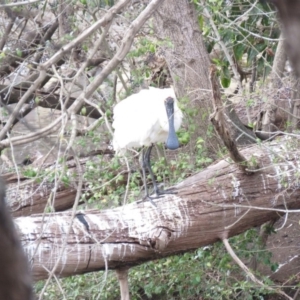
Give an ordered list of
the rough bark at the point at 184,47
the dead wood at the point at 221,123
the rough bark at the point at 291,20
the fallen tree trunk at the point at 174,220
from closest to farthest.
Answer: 1. the rough bark at the point at 291,20
2. the dead wood at the point at 221,123
3. the fallen tree trunk at the point at 174,220
4. the rough bark at the point at 184,47

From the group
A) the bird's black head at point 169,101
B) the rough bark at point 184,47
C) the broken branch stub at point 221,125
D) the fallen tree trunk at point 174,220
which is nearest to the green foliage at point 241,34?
the rough bark at point 184,47

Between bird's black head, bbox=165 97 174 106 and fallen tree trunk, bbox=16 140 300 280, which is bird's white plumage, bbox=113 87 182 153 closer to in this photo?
bird's black head, bbox=165 97 174 106

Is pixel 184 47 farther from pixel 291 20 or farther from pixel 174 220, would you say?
pixel 291 20

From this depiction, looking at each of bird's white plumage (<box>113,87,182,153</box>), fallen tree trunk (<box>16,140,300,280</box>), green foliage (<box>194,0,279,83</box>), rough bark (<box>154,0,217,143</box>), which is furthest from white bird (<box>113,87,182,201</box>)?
green foliage (<box>194,0,279,83</box>)

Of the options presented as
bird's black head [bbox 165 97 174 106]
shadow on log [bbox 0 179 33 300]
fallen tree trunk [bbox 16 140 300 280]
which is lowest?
fallen tree trunk [bbox 16 140 300 280]

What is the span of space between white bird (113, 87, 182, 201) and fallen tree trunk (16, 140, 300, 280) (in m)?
0.41

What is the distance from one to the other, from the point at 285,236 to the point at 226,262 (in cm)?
90

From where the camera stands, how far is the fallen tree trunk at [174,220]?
341 cm

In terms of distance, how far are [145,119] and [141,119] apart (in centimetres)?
3

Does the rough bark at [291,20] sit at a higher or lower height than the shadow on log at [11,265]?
higher

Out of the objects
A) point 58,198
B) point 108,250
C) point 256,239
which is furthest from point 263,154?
point 58,198

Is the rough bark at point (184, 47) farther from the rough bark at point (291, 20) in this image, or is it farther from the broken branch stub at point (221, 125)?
the rough bark at point (291, 20)

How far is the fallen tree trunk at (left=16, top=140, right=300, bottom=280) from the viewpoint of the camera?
341 cm

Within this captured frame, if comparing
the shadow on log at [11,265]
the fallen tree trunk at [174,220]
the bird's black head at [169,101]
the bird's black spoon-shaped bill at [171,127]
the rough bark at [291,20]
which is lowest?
the fallen tree trunk at [174,220]
